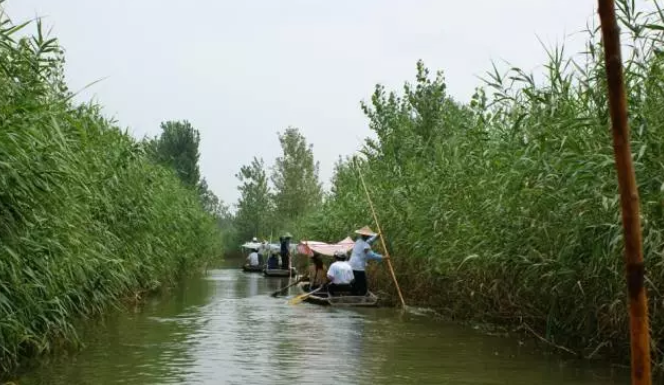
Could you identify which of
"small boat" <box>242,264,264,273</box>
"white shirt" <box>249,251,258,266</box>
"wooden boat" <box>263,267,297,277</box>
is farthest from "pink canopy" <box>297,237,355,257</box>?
"white shirt" <box>249,251,258,266</box>

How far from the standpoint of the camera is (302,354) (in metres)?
9.05

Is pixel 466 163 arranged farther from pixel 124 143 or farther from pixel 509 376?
pixel 124 143

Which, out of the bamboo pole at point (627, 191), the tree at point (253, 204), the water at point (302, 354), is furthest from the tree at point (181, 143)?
the bamboo pole at point (627, 191)

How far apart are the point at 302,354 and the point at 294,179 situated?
155ft

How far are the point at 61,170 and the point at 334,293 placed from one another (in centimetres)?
996

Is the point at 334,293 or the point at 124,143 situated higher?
the point at 124,143

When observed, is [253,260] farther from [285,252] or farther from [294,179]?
[294,179]

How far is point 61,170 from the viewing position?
675 centimetres

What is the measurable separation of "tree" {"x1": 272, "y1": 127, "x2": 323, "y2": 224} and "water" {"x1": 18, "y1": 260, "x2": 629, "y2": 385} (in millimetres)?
42009

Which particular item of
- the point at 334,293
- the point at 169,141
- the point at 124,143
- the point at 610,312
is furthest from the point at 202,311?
the point at 169,141

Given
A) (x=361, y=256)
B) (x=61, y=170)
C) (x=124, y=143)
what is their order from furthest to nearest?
(x=361, y=256)
(x=124, y=143)
(x=61, y=170)

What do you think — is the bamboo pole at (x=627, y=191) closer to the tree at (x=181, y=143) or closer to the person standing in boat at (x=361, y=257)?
the person standing in boat at (x=361, y=257)

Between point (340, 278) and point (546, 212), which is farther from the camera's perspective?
point (340, 278)

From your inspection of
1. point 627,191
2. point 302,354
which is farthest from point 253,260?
point 627,191
